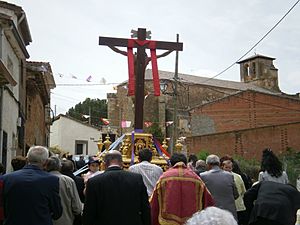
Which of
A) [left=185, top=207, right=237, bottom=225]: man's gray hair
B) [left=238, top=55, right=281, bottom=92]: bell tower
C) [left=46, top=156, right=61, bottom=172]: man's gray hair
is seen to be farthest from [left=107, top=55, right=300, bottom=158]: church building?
[left=185, top=207, right=237, bottom=225]: man's gray hair

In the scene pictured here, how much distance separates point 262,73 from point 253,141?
45.1 metres

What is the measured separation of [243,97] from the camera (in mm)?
48125

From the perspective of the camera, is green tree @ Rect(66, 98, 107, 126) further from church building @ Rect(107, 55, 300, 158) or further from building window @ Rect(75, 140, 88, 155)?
building window @ Rect(75, 140, 88, 155)

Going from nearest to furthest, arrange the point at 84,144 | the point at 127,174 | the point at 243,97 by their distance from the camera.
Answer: the point at 127,174 → the point at 243,97 → the point at 84,144

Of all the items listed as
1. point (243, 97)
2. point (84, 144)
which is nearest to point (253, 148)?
point (243, 97)

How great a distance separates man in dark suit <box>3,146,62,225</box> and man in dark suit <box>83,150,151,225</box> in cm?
42

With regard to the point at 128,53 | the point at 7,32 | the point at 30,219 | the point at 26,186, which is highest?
the point at 7,32

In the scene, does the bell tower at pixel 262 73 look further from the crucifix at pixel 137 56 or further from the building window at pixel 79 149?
the crucifix at pixel 137 56

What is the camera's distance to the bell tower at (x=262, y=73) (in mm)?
81688

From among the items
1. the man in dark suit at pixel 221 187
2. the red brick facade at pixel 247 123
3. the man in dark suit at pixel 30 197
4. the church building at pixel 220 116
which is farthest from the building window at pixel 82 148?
the man in dark suit at pixel 30 197

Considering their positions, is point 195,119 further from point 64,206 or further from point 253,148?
point 64,206

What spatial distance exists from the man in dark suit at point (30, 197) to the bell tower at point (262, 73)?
77.5 meters

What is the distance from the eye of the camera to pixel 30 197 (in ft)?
17.6

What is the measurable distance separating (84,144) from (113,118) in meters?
8.32
